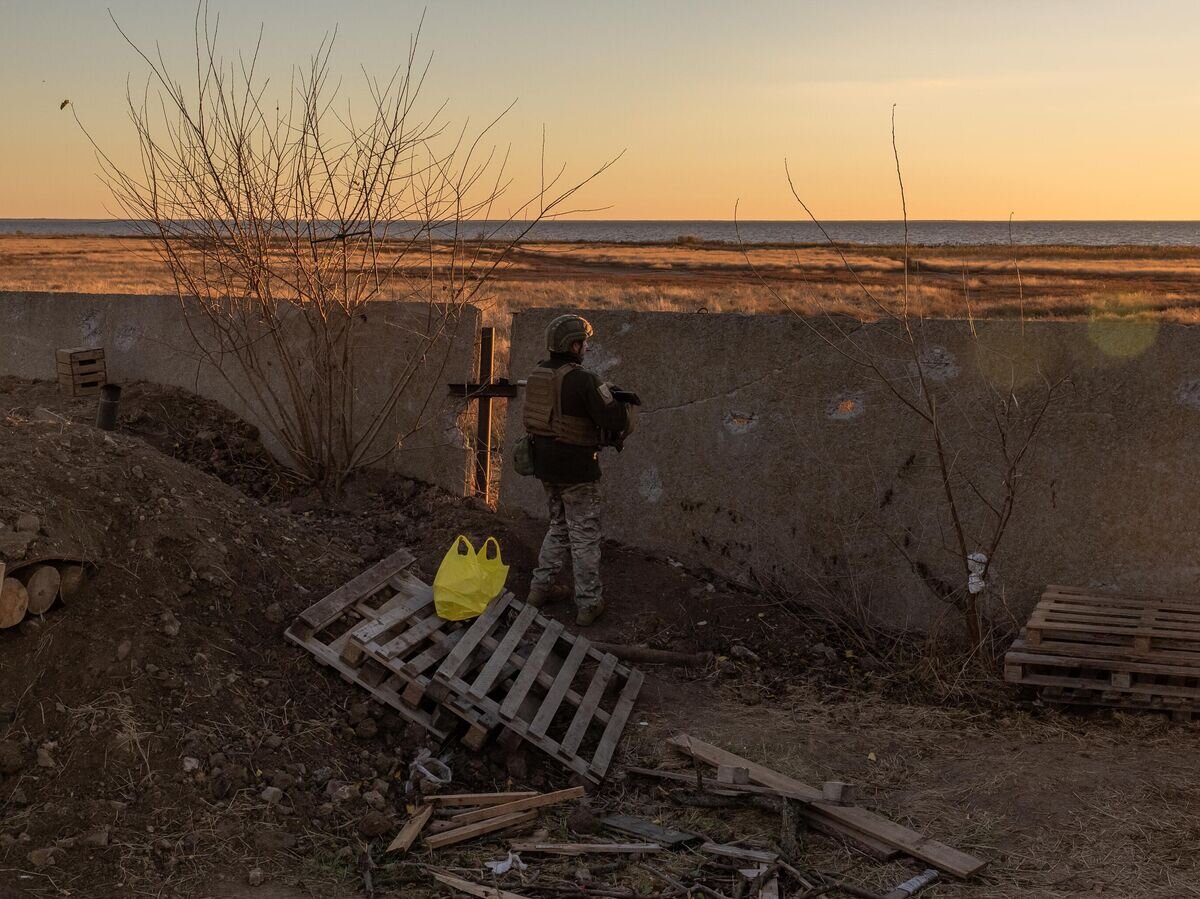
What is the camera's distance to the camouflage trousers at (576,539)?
6418 mm

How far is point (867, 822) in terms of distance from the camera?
4.53 m

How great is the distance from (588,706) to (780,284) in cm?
2292

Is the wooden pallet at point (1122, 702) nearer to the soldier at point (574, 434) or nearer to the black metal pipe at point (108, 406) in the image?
the soldier at point (574, 434)

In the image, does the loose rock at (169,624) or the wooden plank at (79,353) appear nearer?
the loose rock at (169,624)

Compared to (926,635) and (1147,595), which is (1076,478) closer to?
(1147,595)

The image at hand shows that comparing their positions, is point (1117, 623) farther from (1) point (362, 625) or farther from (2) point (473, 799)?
(1) point (362, 625)

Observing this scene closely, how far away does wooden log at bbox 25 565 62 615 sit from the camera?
492 cm

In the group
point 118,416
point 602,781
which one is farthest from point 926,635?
point 118,416

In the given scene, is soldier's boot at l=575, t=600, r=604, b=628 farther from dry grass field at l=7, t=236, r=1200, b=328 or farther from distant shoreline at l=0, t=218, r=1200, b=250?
distant shoreline at l=0, t=218, r=1200, b=250

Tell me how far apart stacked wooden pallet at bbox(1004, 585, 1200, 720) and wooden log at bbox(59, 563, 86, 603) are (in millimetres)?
4367

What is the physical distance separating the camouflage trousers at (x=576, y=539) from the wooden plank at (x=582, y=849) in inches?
87.6

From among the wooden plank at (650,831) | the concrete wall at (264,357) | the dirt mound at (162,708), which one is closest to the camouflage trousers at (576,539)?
the dirt mound at (162,708)

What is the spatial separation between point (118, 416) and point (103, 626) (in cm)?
443

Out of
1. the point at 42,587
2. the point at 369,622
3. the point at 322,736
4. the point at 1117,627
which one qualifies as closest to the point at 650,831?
the point at 322,736
